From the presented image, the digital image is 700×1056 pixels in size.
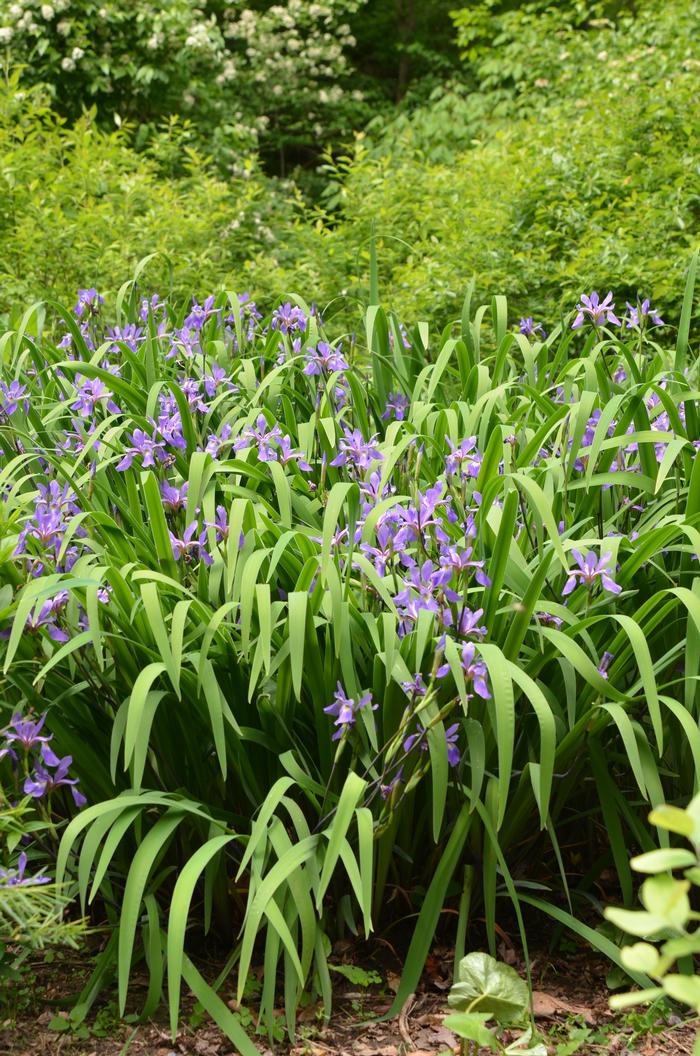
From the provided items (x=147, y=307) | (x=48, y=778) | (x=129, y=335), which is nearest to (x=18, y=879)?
(x=48, y=778)

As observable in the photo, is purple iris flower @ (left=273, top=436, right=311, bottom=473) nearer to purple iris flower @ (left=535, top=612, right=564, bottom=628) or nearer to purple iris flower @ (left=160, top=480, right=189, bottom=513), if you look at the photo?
purple iris flower @ (left=160, top=480, right=189, bottom=513)

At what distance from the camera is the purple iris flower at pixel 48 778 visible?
5.53 ft

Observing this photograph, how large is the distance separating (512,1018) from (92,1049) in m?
0.68

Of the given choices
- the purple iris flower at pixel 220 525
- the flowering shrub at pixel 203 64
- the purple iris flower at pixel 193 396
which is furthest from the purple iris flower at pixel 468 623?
the flowering shrub at pixel 203 64

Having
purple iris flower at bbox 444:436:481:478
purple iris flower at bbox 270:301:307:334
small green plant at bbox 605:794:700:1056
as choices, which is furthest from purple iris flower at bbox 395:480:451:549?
purple iris flower at bbox 270:301:307:334

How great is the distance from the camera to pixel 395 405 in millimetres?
2764

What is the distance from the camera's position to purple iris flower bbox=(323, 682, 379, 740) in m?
1.67

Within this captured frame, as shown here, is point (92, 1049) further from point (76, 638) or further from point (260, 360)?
point (260, 360)

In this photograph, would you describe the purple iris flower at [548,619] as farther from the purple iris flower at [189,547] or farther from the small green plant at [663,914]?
the small green plant at [663,914]

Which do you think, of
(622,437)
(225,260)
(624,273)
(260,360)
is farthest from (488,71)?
(622,437)

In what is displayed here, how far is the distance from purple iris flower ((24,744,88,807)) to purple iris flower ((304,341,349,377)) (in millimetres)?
1237

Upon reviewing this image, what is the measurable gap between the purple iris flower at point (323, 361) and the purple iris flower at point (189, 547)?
0.71m

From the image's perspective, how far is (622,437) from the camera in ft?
6.88

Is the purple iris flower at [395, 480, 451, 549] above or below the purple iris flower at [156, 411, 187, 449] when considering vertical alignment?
below
